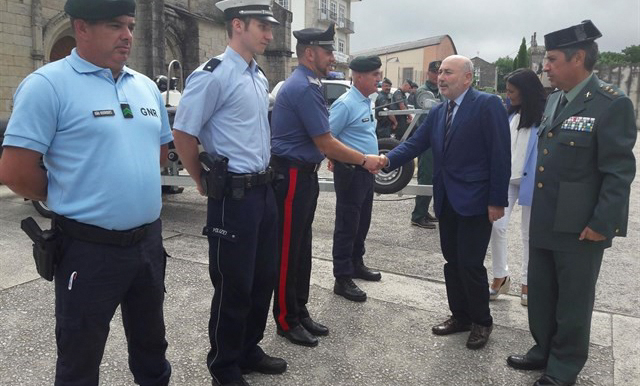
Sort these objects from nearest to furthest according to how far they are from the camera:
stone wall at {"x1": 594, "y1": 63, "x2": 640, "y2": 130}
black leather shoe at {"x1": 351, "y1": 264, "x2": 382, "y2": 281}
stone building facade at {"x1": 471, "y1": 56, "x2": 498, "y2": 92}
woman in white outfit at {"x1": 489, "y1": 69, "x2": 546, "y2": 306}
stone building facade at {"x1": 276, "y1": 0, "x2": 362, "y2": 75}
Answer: woman in white outfit at {"x1": 489, "y1": 69, "x2": 546, "y2": 306}, black leather shoe at {"x1": 351, "y1": 264, "x2": 382, "y2": 281}, stone wall at {"x1": 594, "y1": 63, "x2": 640, "y2": 130}, stone building facade at {"x1": 276, "y1": 0, "x2": 362, "y2": 75}, stone building facade at {"x1": 471, "y1": 56, "x2": 498, "y2": 92}

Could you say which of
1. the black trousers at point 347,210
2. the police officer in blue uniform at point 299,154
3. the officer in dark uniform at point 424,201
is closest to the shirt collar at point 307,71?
the police officer in blue uniform at point 299,154

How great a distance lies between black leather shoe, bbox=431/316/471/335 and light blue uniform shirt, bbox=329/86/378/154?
61.2 inches

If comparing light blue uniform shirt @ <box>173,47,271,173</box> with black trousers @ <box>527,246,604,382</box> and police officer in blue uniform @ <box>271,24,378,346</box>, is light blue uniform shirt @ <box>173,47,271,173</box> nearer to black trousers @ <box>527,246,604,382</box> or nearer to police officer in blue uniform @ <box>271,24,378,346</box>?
police officer in blue uniform @ <box>271,24,378,346</box>

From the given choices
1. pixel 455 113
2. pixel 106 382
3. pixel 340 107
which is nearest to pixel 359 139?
pixel 340 107

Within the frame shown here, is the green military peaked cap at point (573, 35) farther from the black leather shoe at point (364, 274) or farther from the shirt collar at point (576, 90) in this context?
the black leather shoe at point (364, 274)

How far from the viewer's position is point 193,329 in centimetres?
344

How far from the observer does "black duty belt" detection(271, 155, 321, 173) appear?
3117 mm

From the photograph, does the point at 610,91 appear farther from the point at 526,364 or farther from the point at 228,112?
the point at 228,112

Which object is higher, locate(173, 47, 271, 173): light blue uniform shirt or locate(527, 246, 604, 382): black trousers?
locate(173, 47, 271, 173): light blue uniform shirt

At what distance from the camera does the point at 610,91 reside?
2678 millimetres

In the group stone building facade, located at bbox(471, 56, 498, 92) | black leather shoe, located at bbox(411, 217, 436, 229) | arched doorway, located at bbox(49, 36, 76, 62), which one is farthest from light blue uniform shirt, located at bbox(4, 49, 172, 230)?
stone building facade, located at bbox(471, 56, 498, 92)

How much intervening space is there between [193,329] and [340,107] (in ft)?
6.68

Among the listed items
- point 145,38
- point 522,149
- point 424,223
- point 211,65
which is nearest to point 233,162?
point 211,65

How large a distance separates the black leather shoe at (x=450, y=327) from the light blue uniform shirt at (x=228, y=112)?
1723mm
